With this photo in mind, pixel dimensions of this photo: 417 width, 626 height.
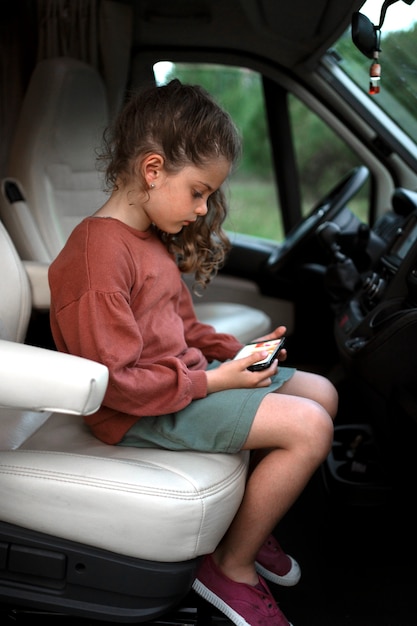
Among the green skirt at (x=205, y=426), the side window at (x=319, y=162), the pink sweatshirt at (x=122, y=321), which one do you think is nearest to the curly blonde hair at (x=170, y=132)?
the pink sweatshirt at (x=122, y=321)

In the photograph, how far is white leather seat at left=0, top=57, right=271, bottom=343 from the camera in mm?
2480

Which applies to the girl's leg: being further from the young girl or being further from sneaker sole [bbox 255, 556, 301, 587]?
sneaker sole [bbox 255, 556, 301, 587]

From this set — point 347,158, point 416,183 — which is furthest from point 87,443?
point 347,158

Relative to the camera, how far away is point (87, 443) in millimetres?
1610

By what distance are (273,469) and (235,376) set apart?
0.20 metres

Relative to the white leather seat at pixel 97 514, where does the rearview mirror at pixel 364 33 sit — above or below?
above

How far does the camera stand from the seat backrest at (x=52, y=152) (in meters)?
2.49

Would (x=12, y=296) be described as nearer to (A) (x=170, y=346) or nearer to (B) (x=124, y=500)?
(A) (x=170, y=346)

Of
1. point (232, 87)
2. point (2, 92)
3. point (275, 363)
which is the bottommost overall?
point (232, 87)

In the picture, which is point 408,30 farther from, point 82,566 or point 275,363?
point 82,566

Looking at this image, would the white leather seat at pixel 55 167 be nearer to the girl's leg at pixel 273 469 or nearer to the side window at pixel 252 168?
the girl's leg at pixel 273 469

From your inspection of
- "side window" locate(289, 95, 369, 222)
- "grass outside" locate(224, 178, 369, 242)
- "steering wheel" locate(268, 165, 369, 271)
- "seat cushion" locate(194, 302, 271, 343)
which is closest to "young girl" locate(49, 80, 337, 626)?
"seat cushion" locate(194, 302, 271, 343)

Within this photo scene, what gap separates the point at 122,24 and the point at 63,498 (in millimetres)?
1932

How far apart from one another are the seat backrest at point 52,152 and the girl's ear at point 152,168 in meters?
0.92
